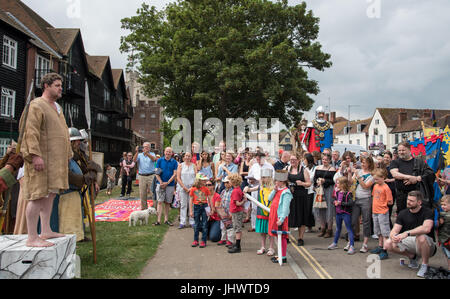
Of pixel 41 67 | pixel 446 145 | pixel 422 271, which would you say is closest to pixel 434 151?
pixel 446 145

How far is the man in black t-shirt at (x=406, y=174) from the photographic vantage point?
21.3 ft

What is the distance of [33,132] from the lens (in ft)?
13.1

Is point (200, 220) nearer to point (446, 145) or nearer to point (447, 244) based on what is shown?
point (447, 244)

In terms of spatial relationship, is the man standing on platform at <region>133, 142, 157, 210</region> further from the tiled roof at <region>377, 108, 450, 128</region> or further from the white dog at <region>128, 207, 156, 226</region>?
the tiled roof at <region>377, 108, 450, 128</region>

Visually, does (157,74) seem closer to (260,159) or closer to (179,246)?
(260,159)

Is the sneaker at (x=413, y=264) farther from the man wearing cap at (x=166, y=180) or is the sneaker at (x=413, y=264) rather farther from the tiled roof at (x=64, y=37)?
the tiled roof at (x=64, y=37)

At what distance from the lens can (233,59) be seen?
74.2ft

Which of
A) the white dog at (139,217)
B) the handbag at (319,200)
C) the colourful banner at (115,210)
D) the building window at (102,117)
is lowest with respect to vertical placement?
the colourful banner at (115,210)

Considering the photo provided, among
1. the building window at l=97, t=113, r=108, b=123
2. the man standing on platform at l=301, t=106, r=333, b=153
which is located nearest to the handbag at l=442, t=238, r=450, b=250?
the man standing on platform at l=301, t=106, r=333, b=153

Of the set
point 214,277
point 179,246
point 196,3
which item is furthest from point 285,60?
point 214,277

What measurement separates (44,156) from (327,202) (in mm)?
6257

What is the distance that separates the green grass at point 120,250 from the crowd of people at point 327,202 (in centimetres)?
103

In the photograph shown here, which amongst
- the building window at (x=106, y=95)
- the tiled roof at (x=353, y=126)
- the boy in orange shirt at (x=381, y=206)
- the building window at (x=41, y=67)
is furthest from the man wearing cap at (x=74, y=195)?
the tiled roof at (x=353, y=126)

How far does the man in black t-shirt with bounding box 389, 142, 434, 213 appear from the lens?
649cm
